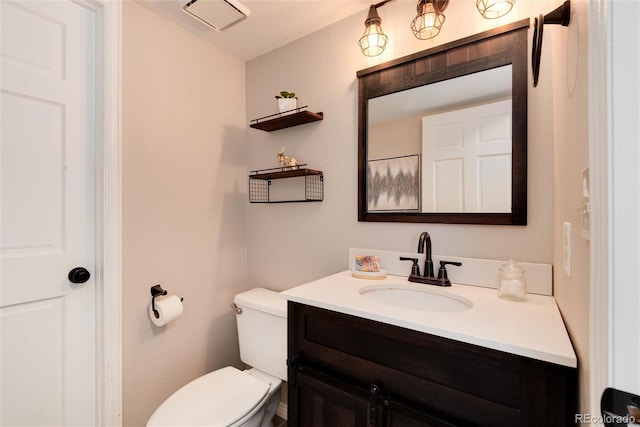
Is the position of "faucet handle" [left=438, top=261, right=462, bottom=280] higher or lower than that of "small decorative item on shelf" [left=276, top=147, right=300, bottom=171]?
lower

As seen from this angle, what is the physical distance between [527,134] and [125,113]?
173 cm

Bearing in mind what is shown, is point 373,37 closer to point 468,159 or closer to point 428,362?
point 468,159

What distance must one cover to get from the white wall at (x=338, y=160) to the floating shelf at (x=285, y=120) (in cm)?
4

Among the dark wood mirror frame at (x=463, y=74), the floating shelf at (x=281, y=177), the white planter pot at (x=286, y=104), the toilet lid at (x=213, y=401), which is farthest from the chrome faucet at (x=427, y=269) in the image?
the white planter pot at (x=286, y=104)

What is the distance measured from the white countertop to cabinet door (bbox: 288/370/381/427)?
262 millimetres

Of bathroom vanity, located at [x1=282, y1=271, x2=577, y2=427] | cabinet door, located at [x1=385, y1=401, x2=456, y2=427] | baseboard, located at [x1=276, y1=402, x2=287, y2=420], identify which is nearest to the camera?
bathroom vanity, located at [x1=282, y1=271, x2=577, y2=427]

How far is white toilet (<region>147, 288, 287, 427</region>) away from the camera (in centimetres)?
112

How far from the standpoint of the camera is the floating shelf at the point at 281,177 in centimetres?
155

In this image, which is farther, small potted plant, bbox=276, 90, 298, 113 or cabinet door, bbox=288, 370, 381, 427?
small potted plant, bbox=276, 90, 298, 113

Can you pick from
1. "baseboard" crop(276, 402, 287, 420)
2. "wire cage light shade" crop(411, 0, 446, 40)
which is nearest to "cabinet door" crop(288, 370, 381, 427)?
"baseboard" crop(276, 402, 287, 420)
